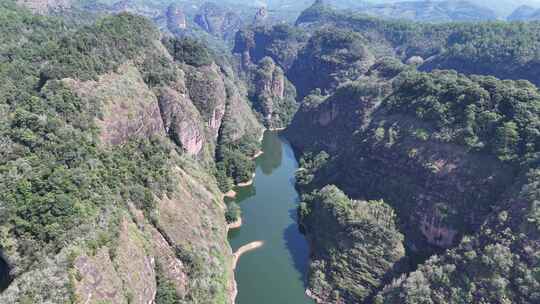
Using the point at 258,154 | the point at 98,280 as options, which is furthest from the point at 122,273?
the point at 258,154

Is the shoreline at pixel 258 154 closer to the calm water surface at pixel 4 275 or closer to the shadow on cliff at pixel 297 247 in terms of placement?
the shadow on cliff at pixel 297 247

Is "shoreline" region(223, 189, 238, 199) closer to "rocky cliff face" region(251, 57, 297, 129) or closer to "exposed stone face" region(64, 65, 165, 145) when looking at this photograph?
"exposed stone face" region(64, 65, 165, 145)

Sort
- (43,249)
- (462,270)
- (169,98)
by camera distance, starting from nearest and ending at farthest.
Result: (43,249) < (462,270) < (169,98)

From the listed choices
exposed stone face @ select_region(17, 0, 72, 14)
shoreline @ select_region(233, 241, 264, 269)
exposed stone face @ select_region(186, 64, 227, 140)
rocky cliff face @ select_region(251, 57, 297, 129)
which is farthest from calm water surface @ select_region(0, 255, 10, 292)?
exposed stone face @ select_region(17, 0, 72, 14)

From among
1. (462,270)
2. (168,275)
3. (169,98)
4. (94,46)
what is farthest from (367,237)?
(94,46)

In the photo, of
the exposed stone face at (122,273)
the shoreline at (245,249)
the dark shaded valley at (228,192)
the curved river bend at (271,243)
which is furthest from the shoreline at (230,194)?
the exposed stone face at (122,273)

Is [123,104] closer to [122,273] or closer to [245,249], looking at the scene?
[245,249]

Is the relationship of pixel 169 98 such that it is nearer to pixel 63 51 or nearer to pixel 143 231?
pixel 63 51
